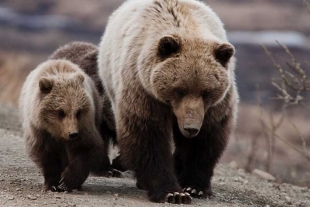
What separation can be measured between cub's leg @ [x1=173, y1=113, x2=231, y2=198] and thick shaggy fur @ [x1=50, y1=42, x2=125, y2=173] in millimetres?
1249

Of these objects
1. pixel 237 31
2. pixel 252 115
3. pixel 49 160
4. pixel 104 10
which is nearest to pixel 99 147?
pixel 49 160

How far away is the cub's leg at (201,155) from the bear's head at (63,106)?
967 mm

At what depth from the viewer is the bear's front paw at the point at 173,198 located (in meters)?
7.66

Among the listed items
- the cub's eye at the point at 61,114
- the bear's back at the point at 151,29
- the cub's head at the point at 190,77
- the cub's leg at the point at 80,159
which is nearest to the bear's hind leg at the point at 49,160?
the cub's leg at the point at 80,159

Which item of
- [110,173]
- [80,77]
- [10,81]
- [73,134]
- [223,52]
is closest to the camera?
[223,52]

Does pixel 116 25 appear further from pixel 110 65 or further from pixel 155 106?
pixel 155 106

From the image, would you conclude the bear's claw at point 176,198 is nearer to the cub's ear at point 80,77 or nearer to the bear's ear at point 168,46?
the bear's ear at point 168,46

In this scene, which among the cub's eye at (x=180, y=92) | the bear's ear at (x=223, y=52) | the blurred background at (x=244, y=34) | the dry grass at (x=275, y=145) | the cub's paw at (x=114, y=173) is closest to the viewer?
the cub's eye at (x=180, y=92)

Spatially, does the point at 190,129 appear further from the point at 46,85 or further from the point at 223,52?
the point at 46,85

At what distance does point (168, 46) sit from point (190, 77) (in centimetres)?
37

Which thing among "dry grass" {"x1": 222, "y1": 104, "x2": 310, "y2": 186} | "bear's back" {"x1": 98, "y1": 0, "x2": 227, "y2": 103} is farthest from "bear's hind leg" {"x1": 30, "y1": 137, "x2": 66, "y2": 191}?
"dry grass" {"x1": 222, "y1": 104, "x2": 310, "y2": 186}

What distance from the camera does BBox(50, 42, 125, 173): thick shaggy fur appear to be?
9430 millimetres

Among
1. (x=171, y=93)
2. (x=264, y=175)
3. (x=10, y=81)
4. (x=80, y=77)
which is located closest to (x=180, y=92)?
(x=171, y=93)

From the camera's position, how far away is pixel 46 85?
7.90 meters
